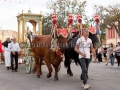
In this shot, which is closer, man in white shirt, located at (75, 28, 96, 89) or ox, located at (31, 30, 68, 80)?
man in white shirt, located at (75, 28, 96, 89)

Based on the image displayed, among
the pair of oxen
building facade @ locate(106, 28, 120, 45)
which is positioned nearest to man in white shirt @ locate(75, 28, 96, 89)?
the pair of oxen

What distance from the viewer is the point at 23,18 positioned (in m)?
20.6

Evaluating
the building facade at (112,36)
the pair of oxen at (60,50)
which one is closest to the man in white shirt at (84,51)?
the pair of oxen at (60,50)

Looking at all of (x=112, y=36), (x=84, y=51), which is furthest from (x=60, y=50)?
(x=112, y=36)

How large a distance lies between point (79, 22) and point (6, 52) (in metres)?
6.70

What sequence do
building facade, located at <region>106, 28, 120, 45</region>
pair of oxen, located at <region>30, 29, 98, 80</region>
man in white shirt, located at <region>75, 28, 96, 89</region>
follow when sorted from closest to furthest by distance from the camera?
man in white shirt, located at <region>75, 28, 96, 89</region> < pair of oxen, located at <region>30, 29, 98, 80</region> < building facade, located at <region>106, 28, 120, 45</region>

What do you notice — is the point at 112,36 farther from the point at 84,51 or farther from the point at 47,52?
the point at 84,51

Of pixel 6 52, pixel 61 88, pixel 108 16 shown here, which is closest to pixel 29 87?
pixel 61 88

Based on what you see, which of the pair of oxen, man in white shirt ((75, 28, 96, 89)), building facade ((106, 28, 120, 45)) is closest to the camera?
man in white shirt ((75, 28, 96, 89))

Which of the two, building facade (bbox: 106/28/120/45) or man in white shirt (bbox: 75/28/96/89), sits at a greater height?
building facade (bbox: 106/28/120/45)

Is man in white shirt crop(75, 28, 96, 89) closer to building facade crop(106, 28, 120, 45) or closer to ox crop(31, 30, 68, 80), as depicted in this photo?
Answer: ox crop(31, 30, 68, 80)

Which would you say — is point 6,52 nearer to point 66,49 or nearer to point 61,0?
point 66,49

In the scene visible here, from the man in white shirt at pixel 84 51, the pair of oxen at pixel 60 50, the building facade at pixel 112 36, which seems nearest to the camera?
the man in white shirt at pixel 84 51

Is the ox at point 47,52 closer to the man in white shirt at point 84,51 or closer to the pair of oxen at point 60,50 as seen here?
the pair of oxen at point 60,50
